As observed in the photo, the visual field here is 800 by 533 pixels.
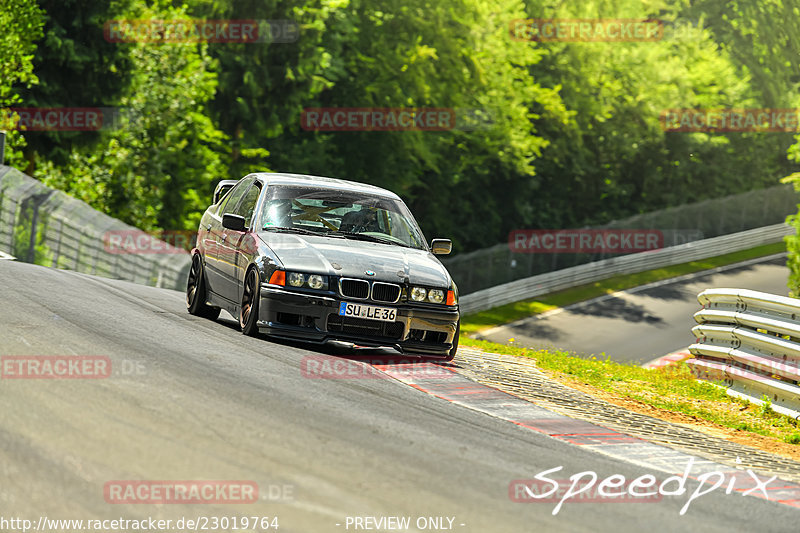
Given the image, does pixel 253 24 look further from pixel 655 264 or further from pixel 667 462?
pixel 667 462

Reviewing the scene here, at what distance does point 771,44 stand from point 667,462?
209 ft

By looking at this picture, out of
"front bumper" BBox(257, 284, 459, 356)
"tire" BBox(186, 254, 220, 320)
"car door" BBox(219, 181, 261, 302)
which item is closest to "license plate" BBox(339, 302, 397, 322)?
"front bumper" BBox(257, 284, 459, 356)

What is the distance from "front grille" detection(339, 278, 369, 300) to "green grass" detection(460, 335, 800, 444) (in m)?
2.70

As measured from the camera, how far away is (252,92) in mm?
36812

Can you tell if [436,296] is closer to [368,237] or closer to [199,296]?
[368,237]

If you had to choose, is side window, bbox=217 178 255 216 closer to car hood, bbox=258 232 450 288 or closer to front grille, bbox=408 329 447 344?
car hood, bbox=258 232 450 288

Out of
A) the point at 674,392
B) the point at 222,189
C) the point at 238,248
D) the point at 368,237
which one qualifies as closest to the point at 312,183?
the point at 368,237

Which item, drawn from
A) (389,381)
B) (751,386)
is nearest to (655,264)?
(751,386)

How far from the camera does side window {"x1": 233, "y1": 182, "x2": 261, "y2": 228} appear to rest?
11.1 meters

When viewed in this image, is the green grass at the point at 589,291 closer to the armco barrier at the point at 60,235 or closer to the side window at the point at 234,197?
the armco barrier at the point at 60,235

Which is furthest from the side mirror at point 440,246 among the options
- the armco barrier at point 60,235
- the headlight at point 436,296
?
the armco barrier at point 60,235

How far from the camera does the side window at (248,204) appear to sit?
11.1 m

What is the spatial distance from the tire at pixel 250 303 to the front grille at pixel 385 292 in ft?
3.58

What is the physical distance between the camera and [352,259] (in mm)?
9961
